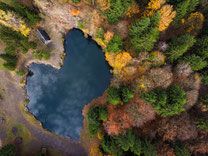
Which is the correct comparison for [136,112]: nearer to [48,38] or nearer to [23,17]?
[48,38]

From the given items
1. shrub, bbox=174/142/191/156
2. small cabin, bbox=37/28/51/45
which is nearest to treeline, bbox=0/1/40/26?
small cabin, bbox=37/28/51/45

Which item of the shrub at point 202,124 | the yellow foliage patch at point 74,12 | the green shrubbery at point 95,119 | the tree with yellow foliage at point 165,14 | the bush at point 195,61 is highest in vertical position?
the yellow foliage patch at point 74,12

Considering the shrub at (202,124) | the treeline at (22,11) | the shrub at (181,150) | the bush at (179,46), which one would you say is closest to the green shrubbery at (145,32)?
the bush at (179,46)

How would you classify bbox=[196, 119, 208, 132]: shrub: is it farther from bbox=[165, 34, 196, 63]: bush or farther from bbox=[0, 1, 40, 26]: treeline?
bbox=[0, 1, 40, 26]: treeline

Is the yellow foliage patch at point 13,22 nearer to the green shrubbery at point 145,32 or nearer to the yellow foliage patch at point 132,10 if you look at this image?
the yellow foliage patch at point 132,10

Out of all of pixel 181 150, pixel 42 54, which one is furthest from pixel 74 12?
pixel 181 150

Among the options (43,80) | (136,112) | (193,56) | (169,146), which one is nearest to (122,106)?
(136,112)

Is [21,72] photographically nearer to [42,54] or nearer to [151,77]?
[42,54]
